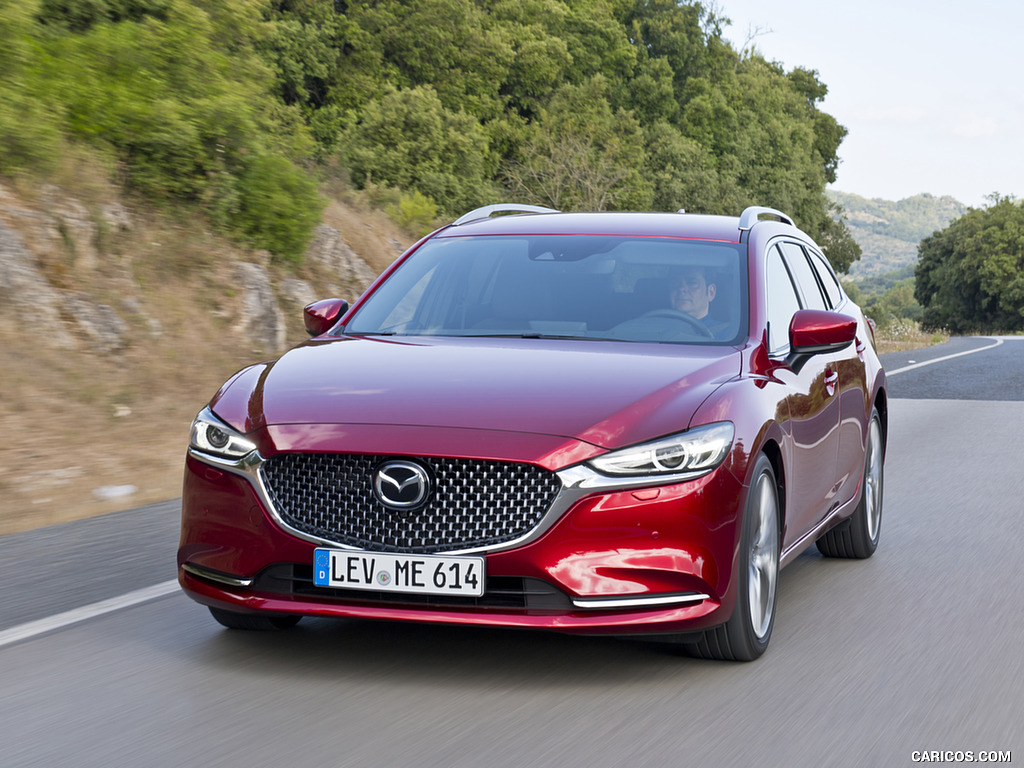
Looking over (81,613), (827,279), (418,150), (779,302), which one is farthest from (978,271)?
(81,613)

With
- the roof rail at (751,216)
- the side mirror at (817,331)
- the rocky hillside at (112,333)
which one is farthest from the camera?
the rocky hillside at (112,333)

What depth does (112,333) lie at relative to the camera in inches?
516

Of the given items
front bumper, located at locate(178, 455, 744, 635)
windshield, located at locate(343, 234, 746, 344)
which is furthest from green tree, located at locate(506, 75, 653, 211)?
front bumper, located at locate(178, 455, 744, 635)

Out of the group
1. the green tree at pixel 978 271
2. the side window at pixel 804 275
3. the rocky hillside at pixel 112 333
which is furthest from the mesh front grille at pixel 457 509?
the green tree at pixel 978 271

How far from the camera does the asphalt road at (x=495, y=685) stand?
3.88m

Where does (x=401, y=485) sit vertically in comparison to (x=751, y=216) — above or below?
below

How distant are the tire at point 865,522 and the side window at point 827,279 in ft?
2.07

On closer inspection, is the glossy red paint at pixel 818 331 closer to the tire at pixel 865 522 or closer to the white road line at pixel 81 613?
the tire at pixel 865 522

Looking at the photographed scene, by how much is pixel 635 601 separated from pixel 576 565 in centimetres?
24

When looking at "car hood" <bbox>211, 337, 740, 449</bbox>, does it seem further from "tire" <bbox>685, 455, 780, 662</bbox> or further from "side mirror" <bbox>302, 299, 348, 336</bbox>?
"side mirror" <bbox>302, 299, 348, 336</bbox>

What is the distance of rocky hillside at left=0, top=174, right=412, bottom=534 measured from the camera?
9154 mm

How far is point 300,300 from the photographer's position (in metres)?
17.4

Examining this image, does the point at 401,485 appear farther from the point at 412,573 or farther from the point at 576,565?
the point at 576,565

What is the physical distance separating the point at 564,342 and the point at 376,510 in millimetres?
1358
